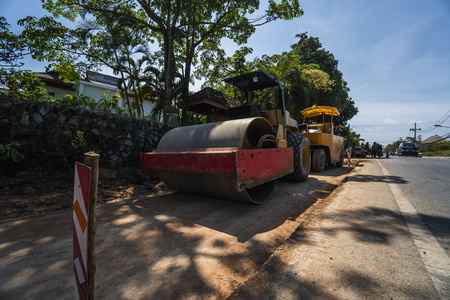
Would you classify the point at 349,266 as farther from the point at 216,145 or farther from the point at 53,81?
the point at 53,81

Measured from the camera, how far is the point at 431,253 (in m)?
1.77

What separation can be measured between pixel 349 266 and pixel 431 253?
2.72ft

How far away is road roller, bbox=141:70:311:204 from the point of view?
2.63m

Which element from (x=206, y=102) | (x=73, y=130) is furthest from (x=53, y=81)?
(x=73, y=130)

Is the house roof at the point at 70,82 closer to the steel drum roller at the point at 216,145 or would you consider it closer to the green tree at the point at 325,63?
the steel drum roller at the point at 216,145

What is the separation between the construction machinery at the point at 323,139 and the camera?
7152mm

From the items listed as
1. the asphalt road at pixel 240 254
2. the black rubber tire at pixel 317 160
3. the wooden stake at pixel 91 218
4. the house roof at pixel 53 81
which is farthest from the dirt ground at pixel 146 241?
the house roof at pixel 53 81

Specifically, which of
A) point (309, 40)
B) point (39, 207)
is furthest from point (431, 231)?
point (309, 40)

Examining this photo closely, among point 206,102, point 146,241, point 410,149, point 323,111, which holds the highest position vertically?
point 206,102

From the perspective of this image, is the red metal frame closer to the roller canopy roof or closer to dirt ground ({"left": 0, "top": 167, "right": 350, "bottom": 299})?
dirt ground ({"left": 0, "top": 167, "right": 350, "bottom": 299})

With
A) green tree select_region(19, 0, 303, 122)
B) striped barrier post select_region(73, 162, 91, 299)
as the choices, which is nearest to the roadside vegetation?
green tree select_region(19, 0, 303, 122)

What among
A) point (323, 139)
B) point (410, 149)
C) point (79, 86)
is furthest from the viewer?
point (410, 149)

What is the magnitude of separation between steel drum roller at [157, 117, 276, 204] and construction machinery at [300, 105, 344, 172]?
12.0 ft

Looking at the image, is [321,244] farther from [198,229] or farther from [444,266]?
[198,229]
